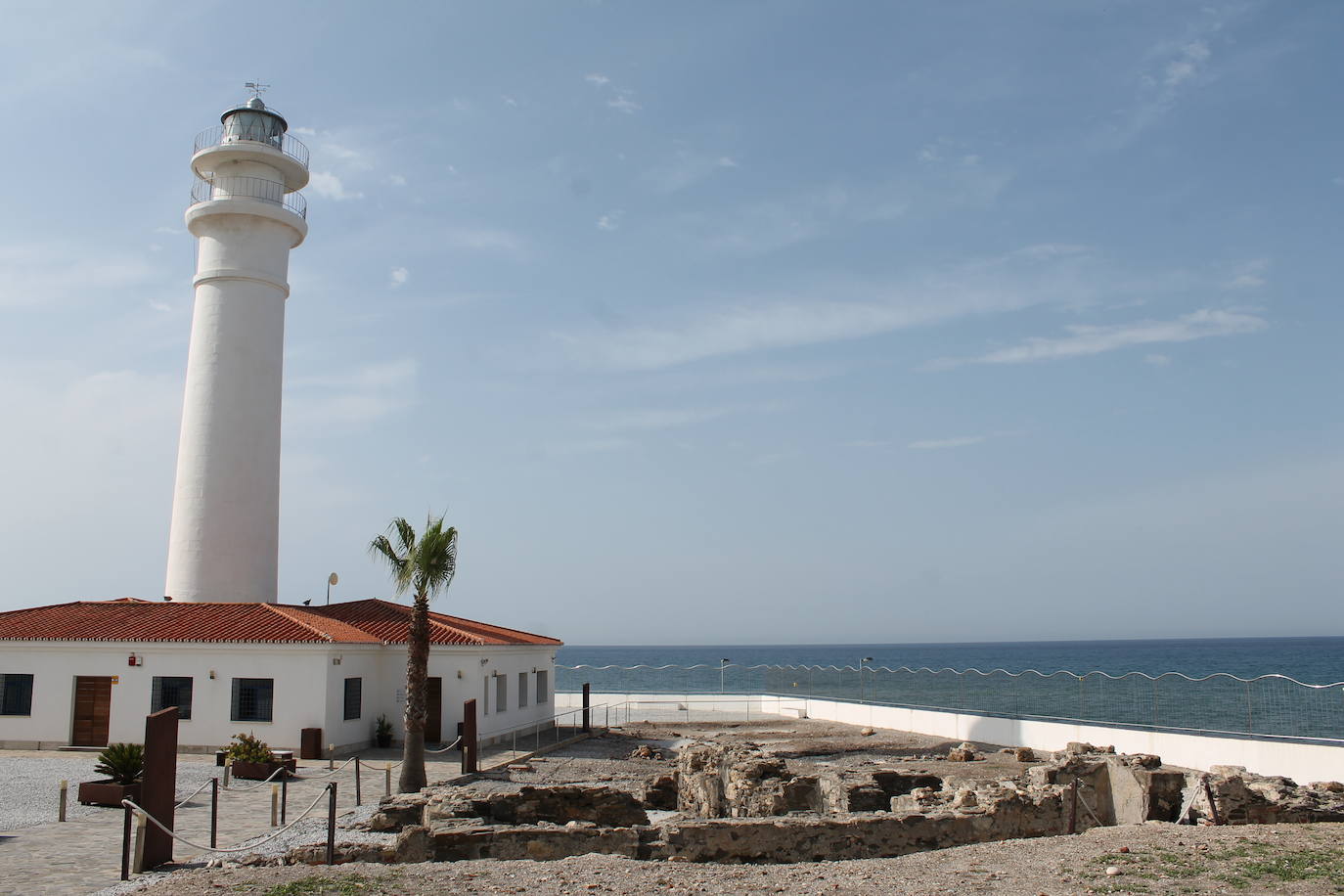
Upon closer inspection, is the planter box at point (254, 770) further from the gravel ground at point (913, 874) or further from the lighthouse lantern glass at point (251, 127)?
the lighthouse lantern glass at point (251, 127)

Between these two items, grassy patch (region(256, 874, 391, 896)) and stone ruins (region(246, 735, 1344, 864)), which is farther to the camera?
stone ruins (region(246, 735, 1344, 864))

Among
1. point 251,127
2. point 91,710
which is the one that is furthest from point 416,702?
point 251,127

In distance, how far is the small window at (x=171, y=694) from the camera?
27844 millimetres

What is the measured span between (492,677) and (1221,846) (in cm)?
2173

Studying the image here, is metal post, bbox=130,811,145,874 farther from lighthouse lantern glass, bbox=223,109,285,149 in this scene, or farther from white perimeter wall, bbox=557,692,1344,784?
lighthouse lantern glass, bbox=223,109,285,149

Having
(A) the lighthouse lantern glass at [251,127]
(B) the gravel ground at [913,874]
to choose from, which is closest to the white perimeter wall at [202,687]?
(B) the gravel ground at [913,874]

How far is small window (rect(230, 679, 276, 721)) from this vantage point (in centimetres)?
2759

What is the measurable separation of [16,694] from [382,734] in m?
9.86

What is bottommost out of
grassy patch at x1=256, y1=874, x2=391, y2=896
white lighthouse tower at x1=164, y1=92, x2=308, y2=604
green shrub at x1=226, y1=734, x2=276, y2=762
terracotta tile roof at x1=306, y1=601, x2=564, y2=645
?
grassy patch at x1=256, y1=874, x2=391, y2=896

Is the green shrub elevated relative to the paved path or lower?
elevated

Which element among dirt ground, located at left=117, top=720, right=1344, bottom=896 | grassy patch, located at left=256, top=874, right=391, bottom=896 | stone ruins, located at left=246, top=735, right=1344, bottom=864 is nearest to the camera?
grassy patch, located at left=256, top=874, right=391, bottom=896

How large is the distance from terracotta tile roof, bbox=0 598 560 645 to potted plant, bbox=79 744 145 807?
7.78 meters

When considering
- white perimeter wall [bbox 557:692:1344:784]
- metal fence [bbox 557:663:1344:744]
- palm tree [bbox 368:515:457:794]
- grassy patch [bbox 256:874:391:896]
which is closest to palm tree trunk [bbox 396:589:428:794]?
palm tree [bbox 368:515:457:794]

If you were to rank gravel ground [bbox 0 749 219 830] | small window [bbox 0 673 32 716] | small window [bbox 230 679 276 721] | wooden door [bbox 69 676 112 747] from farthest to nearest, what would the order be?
1. small window [bbox 0 673 32 716]
2. wooden door [bbox 69 676 112 747]
3. small window [bbox 230 679 276 721]
4. gravel ground [bbox 0 749 219 830]
